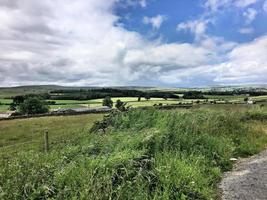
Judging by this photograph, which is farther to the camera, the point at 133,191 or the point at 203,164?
the point at 203,164

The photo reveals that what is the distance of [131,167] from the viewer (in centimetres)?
809

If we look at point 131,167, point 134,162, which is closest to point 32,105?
point 134,162

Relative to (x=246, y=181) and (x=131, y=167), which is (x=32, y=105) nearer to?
(x=246, y=181)

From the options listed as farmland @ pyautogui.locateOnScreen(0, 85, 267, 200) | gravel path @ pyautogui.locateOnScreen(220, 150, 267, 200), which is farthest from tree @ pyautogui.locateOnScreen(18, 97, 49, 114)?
gravel path @ pyautogui.locateOnScreen(220, 150, 267, 200)

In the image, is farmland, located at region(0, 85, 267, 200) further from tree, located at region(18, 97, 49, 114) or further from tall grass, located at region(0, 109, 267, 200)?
tree, located at region(18, 97, 49, 114)

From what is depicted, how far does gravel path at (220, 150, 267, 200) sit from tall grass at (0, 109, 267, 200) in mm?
315

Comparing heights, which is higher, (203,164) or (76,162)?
(76,162)

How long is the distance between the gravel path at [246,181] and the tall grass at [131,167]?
1.03 ft

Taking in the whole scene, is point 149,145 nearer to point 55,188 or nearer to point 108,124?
point 55,188

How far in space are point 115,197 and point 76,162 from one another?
1.51 meters

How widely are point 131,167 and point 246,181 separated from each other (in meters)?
3.51

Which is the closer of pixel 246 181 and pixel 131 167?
pixel 131 167

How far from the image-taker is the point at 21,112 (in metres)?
91.8

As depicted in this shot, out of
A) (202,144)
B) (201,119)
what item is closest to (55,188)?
(202,144)
